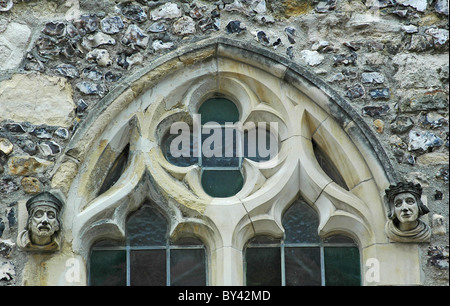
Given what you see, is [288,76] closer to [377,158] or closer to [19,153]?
[377,158]

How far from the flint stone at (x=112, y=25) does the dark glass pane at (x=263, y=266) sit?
1.79m

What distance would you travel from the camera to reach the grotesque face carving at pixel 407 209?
8.69 metres

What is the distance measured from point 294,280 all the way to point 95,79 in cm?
193

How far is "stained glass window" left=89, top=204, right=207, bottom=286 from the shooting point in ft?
29.2

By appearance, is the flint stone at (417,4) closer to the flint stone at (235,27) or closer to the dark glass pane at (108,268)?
the flint stone at (235,27)

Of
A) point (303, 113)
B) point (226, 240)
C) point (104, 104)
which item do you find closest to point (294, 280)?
point (226, 240)

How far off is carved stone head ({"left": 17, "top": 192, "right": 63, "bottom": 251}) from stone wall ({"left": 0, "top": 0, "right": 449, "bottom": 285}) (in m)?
0.17

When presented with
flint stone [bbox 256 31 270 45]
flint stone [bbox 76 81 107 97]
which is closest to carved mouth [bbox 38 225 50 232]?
flint stone [bbox 76 81 107 97]

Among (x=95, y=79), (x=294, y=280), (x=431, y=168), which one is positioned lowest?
(x=294, y=280)

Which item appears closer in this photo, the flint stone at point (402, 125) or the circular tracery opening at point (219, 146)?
the flint stone at point (402, 125)

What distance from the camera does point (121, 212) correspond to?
29.6 feet

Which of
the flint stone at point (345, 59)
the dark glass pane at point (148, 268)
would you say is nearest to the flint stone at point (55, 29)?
the dark glass pane at point (148, 268)

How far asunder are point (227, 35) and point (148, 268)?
1.73 m

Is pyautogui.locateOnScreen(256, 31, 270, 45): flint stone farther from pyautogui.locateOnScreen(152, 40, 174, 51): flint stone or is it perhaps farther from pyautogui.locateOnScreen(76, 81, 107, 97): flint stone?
pyautogui.locateOnScreen(76, 81, 107, 97): flint stone
